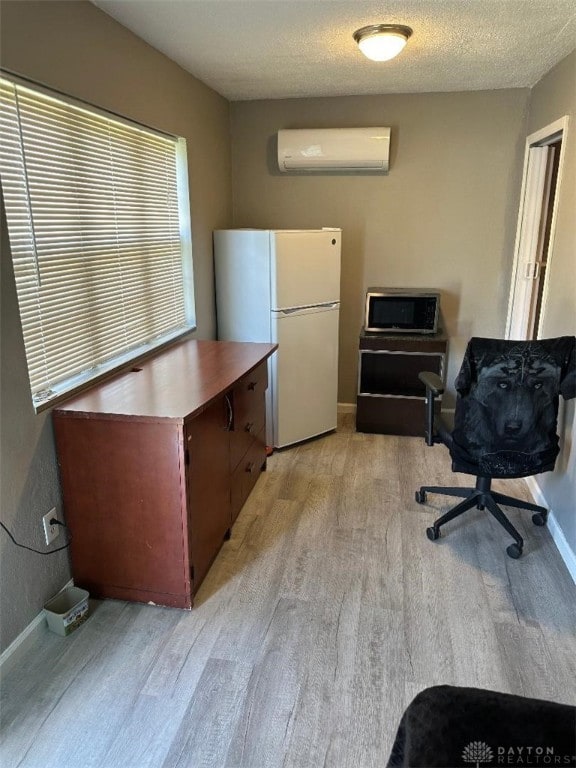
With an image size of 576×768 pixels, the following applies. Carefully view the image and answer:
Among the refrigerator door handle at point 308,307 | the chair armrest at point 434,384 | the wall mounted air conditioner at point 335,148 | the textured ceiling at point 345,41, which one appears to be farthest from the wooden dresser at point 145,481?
the wall mounted air conditioner at point 335,148

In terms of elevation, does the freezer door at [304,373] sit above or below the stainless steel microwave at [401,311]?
below

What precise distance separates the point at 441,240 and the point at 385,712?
3.20 m

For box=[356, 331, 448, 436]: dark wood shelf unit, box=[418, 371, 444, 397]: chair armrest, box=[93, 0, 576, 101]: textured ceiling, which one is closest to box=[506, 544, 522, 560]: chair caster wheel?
box=[418, 371, 444, 397]: chair armrest

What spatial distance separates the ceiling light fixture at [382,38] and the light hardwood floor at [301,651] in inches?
A: 91.6

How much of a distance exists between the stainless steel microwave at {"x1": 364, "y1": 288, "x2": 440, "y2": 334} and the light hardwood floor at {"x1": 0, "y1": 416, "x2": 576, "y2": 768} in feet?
4.94

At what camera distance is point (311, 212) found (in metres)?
4.00

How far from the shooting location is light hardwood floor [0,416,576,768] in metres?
1.57

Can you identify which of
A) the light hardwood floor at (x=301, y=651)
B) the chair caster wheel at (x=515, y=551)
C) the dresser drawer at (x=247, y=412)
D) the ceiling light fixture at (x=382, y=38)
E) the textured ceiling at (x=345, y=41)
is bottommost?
the light hardwood floor at (x=301, y=651)

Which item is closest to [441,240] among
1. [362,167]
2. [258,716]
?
[362,167]

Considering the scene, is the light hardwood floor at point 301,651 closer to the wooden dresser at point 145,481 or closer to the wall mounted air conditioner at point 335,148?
the wooden dresser at point 145,481

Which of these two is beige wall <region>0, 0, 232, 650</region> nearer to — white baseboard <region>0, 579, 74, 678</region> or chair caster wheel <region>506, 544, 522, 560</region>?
white baseboard <region>0, 579, 74, 678</region>

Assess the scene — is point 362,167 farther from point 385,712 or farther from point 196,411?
point 385,712

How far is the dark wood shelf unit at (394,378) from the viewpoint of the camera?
145 inches

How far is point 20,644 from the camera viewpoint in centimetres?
186
